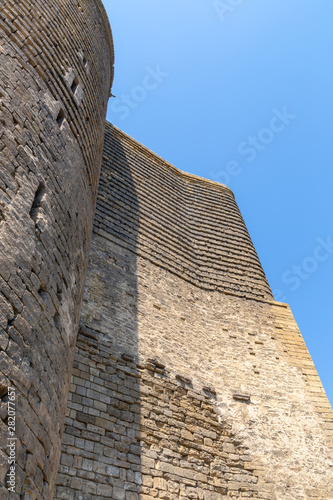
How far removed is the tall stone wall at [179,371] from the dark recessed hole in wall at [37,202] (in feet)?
7.69

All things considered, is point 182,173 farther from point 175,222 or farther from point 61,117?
point 61,117

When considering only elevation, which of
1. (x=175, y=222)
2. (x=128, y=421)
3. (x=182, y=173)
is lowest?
(x=128, y=421)

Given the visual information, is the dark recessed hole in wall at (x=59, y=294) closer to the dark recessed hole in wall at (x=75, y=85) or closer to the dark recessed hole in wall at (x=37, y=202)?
the dark recessed hole in wall at (x=37, y=202)

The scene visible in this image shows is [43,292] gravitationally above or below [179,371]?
below

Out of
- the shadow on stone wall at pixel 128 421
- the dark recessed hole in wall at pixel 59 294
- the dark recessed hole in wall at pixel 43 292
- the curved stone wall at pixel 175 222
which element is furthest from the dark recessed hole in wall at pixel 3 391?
the curved stone wall at pixel 175 222

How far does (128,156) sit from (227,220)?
2709 millimetres

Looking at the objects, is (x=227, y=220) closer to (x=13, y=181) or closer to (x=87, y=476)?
(x=87, y=476)

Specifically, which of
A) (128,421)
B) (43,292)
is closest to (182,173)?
(128,421)

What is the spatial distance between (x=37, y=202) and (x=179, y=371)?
3818 mm

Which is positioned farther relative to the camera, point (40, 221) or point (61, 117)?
point (61, 117)

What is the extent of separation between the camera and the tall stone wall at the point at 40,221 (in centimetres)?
258

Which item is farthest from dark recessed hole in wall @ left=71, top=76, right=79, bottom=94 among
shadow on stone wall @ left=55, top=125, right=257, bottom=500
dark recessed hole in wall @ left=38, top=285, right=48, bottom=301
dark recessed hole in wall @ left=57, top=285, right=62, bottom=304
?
dark recessed hole in wall @ left=38, top=285, right=48, bottom=301

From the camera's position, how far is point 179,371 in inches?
255

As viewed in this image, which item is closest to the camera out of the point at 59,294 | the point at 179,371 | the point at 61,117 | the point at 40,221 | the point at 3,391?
Result: the point at 3,391
